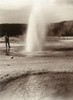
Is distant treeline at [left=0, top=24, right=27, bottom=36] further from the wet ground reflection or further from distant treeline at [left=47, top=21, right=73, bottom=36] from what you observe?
the wet ground reflection

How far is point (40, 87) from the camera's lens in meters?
10.1

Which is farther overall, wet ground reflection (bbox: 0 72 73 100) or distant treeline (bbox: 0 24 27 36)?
distant treeline (bbox: 0 24 27 36)

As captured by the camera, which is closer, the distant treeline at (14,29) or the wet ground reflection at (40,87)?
the wet ground reflection at (40,87)

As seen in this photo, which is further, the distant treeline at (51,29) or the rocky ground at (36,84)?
the distant treeline at (51,29)

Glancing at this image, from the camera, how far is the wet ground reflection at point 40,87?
361 inches

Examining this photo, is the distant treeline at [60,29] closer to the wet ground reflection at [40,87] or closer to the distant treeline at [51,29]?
the distant treeline at [51,29]

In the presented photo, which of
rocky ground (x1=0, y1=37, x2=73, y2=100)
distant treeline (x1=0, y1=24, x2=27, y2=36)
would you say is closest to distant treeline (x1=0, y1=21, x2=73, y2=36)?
distant treeline (x1=0, y1=24, x2=27, y2=36)

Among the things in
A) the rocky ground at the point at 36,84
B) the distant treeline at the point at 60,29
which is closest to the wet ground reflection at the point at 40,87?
the rocky ground at the point at 36,84

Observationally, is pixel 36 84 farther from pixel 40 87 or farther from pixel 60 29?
pixel 60 29

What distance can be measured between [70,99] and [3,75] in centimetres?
429

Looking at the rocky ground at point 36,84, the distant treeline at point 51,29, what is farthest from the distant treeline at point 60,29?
the rocky ground at point 36,84

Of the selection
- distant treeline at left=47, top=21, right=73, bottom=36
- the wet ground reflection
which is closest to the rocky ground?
the wet ground reflection

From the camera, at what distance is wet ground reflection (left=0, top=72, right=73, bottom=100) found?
9180 millimetres

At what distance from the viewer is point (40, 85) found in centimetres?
1036
